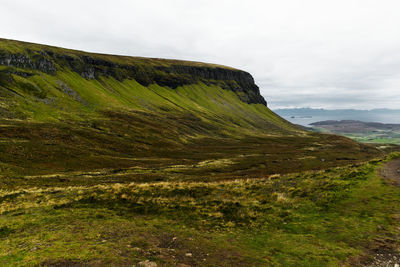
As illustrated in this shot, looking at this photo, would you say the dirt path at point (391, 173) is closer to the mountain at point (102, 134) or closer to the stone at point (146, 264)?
the mountain at point (102, 134)

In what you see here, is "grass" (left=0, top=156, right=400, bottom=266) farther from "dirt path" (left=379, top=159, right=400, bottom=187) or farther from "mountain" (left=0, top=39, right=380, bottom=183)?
"mountain" (left=0, top=39, right=380, bottom=183)

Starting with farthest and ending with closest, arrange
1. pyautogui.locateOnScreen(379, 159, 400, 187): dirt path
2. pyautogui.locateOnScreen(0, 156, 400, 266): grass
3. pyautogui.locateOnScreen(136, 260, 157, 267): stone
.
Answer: pyautogui.locateOnScreen(379, 159, 400, 187): dirt path, pyautogui.locateOnScreen(0, 156, 400, 266): grass, pyautogui.locateOnScreen(136, 260, 157, 267): stone

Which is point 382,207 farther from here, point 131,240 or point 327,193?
point 131,240

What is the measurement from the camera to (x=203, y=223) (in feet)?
60.1

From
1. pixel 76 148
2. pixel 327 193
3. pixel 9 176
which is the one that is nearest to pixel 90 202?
pixel 9 176

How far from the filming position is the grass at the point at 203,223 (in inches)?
496

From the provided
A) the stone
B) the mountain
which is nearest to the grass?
the stone

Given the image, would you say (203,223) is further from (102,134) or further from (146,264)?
(102,134)

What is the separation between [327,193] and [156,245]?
19.9 m

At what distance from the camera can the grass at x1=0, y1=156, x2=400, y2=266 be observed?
1260 cm

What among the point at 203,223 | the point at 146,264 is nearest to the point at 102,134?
the point at 203,223

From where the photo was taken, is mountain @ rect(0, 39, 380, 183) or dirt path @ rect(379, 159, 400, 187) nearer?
dirt path @ rect(379, 159, 400, 187)

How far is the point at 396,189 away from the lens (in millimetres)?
22312

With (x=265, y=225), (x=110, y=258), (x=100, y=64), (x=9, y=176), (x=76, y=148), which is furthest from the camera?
(x=100, y=64)
